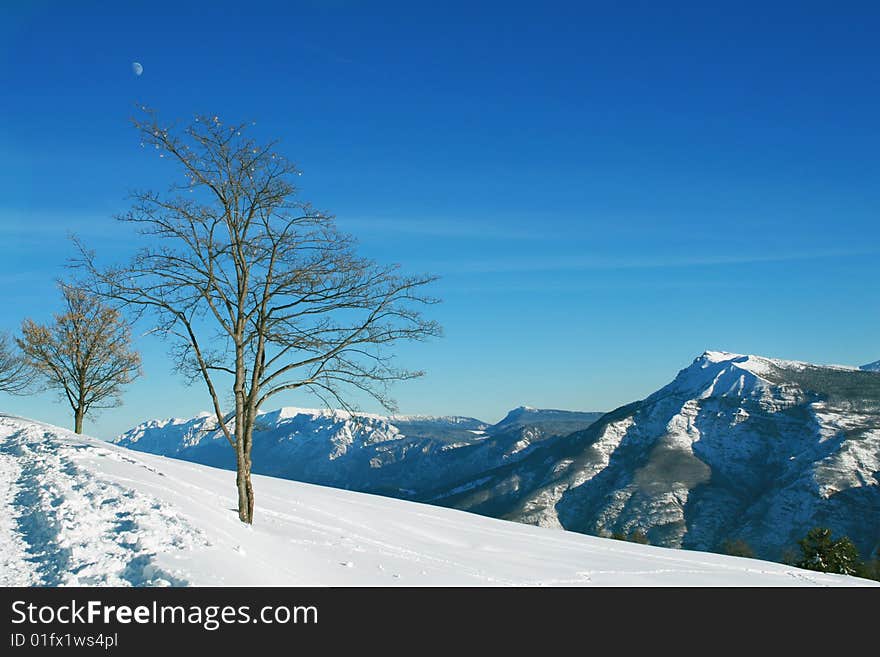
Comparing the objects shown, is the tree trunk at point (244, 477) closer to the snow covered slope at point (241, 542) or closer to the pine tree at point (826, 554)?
the snow covered slope at point (241, 542)

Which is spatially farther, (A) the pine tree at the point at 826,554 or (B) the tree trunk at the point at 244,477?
(A) the pine tree at the point at 826,554

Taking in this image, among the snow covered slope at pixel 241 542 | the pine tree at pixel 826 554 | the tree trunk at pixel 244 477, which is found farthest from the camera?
the pine tree at pixel 826 554

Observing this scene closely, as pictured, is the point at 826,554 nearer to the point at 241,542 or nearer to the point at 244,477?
the point at 244,477

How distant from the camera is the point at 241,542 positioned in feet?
44.5

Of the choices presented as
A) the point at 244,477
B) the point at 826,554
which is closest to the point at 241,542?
the point at 244,477

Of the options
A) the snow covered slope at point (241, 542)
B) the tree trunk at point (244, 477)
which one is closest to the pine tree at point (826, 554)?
the snow covered slope at point (241, 542)

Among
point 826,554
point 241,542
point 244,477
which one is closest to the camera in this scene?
point 241,542

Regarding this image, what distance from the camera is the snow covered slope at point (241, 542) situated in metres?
11.3

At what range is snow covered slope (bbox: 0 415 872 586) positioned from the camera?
11.3 meters

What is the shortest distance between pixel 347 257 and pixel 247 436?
581 cm
